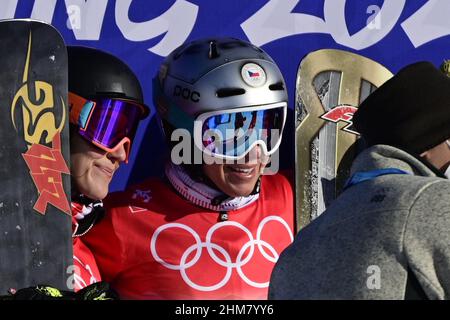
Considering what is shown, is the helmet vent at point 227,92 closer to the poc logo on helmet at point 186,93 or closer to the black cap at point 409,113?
the poc logo on helmet at point 186,93

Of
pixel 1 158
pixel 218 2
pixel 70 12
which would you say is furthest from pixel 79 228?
pixel 218 2

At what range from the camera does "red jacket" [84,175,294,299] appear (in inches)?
149

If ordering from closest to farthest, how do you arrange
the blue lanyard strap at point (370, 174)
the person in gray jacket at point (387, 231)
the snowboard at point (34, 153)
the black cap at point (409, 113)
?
the person in gray jacket at point (387, 231), the blue lanyard strap at point (370, 174), the black cap at point (409, 113), the snowboard at point (34, 153)

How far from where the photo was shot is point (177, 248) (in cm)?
382

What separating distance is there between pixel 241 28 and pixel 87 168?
1043 mm

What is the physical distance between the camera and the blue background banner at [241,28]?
4.06m

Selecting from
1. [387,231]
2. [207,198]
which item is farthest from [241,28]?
[387,231]

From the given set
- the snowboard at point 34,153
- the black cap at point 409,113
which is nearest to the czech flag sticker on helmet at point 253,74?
the snowboard at point 34,153

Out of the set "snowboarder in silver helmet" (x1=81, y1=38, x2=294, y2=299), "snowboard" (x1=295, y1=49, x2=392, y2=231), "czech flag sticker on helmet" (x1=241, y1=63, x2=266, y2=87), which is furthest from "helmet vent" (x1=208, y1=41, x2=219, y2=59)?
"snowboard" (x1=295, y1=49, x2=392, y2=231)

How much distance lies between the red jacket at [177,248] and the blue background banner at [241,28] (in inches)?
13.2

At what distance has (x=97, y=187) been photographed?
379 cm

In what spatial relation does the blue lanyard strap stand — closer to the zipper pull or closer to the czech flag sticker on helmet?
the czech flag sticker on helmet

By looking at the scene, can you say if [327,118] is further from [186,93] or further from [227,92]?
[186,93]

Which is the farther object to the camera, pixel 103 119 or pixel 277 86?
pixel 277 86
